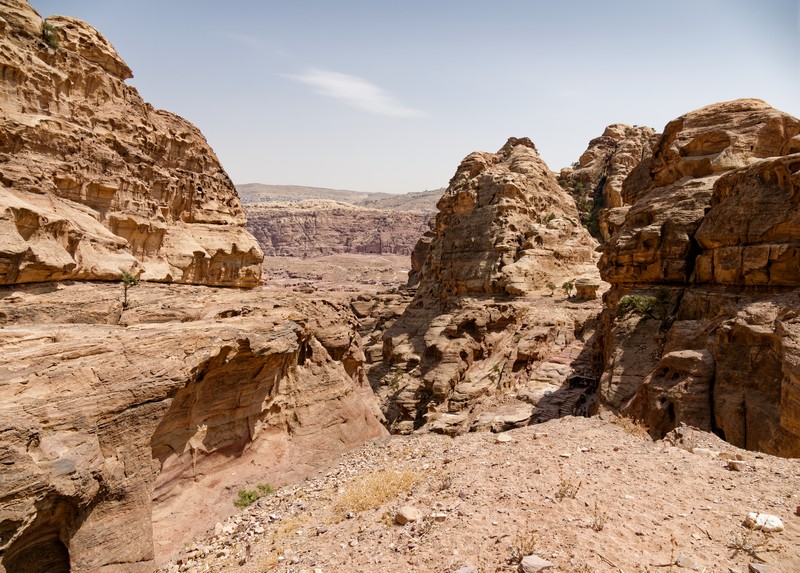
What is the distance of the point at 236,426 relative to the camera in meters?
12.6

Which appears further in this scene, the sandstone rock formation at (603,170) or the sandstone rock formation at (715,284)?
the sandstone rock formation at (603,170)

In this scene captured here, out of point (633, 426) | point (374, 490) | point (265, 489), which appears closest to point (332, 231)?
point (265, 489)

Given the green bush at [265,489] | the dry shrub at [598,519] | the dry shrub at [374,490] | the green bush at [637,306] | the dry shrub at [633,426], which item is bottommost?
the green bush at [265,489]

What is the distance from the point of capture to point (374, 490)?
1028 centimetres

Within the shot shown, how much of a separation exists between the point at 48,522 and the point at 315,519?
487 cm

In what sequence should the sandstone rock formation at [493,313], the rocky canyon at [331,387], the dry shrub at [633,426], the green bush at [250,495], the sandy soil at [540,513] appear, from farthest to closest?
the sandstone rock formation at [493,313], the dry shrub at [633,426], the green bush at [250,495], the rocky canyon at [331,387], the sandy soil at [540,513]

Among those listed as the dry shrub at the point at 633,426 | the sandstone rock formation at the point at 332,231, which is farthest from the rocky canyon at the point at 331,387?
the sandstone rock formation at the point at 332,231

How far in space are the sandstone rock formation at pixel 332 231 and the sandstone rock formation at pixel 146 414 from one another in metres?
114

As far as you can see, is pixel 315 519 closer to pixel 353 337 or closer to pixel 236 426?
pixel 236 426

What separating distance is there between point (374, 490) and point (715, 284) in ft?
44.4

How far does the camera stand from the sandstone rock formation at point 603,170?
4672 centimetres

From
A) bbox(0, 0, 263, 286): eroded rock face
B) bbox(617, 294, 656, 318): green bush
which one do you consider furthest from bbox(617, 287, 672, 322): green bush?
bbox(0, 0, 263, 286): eroded rock face

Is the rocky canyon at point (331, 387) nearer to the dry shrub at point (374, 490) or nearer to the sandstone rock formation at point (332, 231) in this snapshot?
the dry shrub at point (374, 490)

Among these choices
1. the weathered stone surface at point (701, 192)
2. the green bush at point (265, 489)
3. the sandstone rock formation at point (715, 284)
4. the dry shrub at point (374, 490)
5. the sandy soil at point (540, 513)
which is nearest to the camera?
the sandy soil at point (540, 513)
